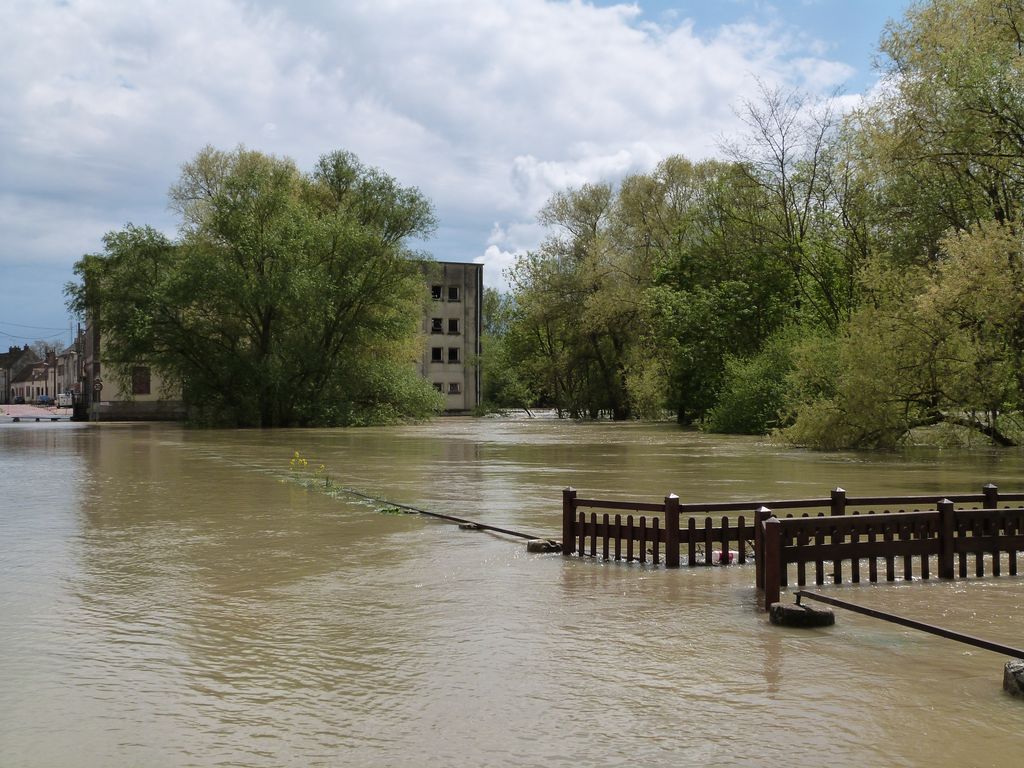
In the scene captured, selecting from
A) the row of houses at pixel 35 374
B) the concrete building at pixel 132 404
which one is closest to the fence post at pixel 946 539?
the concrete building at pixel 132 404

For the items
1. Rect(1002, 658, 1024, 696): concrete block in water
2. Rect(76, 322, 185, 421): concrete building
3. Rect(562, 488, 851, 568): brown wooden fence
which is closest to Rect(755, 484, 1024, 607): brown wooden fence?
Rect(562, 488, 851, 568): brown wooden fence

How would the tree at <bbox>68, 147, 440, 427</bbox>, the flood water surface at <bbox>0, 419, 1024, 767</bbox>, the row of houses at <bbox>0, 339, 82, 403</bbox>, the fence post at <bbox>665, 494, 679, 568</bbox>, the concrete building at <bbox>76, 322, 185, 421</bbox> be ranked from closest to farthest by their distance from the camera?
the flood water surface at <bbox>0, 419, 1024, 767</bbox> → the fence post at <bbox>665, 494, 679, 568</bbox> → the tree at <bbox>68, 147, 440, 427</bbox> → the concrete building at <bbox>76, 322, 185, 421</bbox> → the row of houses at <bbox>0, 339, 82, 403</bbox>

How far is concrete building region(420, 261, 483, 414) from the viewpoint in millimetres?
91062

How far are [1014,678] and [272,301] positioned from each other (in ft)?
161

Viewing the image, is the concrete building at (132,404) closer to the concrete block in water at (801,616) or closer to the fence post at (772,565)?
the fence post at (772,565)

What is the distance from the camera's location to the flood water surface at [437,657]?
540cm

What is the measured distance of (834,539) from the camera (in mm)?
9617

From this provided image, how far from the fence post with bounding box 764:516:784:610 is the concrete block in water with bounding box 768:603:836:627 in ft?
0.92

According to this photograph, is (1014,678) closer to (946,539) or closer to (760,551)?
(760,551)

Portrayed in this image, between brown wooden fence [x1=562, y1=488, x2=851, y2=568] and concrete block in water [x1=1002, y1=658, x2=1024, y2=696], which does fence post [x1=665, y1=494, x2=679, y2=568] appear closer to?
brown wooden fence [x1=562, y1=488, x2=851, y2=568]

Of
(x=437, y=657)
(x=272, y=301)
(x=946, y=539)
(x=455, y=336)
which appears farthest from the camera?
(x=455, y=336)

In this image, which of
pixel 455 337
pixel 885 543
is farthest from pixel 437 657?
pixel 455 337

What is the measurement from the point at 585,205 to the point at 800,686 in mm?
62358

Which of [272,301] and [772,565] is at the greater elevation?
[272,301]
